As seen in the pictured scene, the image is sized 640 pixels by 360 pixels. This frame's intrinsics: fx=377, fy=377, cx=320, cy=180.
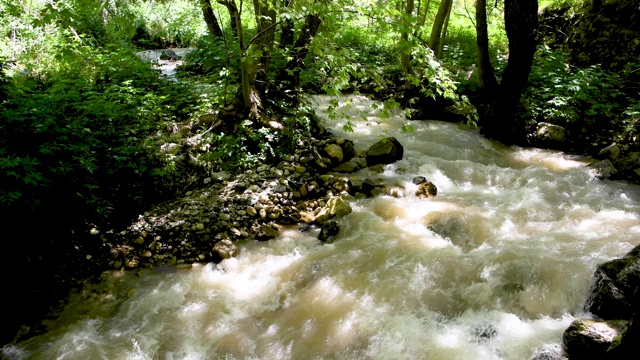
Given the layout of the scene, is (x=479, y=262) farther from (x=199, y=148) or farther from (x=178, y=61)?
(x=178, y=61)

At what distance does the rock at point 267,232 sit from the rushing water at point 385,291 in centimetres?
13

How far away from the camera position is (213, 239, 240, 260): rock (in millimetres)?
5023

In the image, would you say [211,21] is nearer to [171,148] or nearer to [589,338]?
[171,148]

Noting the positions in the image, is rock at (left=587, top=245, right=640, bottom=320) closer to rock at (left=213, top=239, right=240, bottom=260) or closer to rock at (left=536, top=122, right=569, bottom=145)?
rock at (left=213, top=239, right=240, bottom=260)

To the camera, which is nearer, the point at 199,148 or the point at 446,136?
the point at 199,148

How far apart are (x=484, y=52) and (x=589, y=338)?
718cm

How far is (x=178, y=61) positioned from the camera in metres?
13.0

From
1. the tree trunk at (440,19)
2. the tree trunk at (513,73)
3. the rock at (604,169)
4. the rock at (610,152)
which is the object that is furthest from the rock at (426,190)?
the tree trunk at (440,19)

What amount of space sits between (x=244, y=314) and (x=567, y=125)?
795 cm

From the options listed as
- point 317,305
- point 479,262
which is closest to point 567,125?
point 479,262

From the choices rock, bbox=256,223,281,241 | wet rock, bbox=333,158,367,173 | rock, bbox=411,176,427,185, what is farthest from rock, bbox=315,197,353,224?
rock, bbox=411,176,427,185

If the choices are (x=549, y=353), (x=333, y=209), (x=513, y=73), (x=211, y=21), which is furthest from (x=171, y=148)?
(x=211, y=21)

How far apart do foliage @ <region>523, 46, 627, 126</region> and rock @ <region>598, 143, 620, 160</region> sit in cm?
85

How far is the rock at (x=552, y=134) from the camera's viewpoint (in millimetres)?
8016
